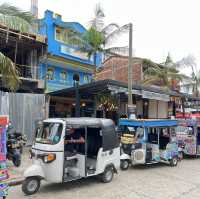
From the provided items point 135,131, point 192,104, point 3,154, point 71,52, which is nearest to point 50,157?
point 3,154

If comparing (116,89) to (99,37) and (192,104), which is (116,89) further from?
(192,104)

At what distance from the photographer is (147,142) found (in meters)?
10.9

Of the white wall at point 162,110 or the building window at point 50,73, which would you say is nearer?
the building window at point 50,73

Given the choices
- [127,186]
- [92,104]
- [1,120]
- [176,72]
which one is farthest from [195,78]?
[1,120]

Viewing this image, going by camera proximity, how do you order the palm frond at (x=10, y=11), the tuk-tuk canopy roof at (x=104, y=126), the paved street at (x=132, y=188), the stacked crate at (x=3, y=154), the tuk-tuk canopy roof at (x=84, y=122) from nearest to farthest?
the stacked crate at (x=3, y=154) → the paved street at (x=132, y=188) → the tuk-tuk canopy roof at (x=84, y=122) → the tuk-tuk canopy roof at (x=104, y=126) → the palm frond at (x=10, y=11)

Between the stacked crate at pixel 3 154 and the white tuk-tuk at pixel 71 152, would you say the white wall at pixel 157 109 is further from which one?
the stacked crate at pixel 3 154

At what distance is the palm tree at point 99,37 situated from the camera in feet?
56.7

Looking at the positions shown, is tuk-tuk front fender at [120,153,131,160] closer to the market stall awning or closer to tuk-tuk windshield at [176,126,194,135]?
the market stall awning

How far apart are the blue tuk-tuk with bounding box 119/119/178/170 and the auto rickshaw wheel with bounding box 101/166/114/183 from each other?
1.69 metres

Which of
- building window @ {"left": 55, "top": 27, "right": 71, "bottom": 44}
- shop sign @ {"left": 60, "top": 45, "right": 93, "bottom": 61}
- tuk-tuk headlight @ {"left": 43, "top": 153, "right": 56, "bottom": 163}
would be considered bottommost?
tuk-tuk headlight @ {"left": 43, "top": 153, "right": 56, "bottom": 163}

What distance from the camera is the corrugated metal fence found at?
12.8m

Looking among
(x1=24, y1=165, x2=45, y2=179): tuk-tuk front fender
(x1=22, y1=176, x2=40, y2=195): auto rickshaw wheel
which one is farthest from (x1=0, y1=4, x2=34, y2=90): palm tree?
(x1=22, y1=176, x2=40, y2=195): auto rickshaw wheel

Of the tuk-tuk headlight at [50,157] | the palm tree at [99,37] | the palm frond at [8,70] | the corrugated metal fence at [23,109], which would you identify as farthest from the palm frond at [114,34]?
the tuk-tuk headlight at [50,157]

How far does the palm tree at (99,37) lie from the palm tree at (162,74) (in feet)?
21.2
